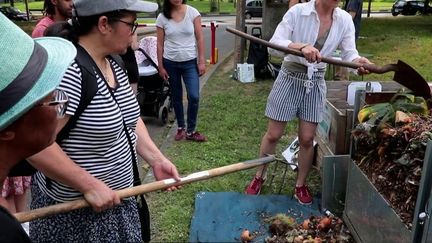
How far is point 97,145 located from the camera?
6.10ft

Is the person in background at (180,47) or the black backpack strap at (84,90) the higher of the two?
the black backpack strap at (84,90)

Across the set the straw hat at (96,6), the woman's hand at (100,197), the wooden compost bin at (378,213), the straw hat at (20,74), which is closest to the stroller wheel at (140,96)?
the wooden compost bin at (378,213)

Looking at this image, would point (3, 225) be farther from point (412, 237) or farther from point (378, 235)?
point (378, 235)

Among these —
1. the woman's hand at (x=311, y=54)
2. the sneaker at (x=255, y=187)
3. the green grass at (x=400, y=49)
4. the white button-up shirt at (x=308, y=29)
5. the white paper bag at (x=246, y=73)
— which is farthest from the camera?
the green grass at (x=400, y=49)

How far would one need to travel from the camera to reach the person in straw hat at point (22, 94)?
938 mm

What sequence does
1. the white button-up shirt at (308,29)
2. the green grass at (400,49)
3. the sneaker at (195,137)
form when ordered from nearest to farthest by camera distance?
the white button-up shirt at (308,29) < the sneaker at (195,137) < the green grass at (400,49)

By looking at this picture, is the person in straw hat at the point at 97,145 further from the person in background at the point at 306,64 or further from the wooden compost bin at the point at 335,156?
the wooden compost bin at the point at 335,156

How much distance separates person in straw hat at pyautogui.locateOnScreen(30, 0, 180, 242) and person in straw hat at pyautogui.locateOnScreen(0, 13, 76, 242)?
0.57 metres

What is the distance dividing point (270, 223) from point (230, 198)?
526 millimetres

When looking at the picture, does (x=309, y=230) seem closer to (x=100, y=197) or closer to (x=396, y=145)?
(x=396, y=145)

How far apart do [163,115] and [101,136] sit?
431 cm

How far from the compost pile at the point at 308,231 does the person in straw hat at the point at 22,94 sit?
2287 mm

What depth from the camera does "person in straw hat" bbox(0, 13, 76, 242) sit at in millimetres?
938

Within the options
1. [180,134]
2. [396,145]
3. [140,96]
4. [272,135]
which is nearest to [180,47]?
[180,134]
